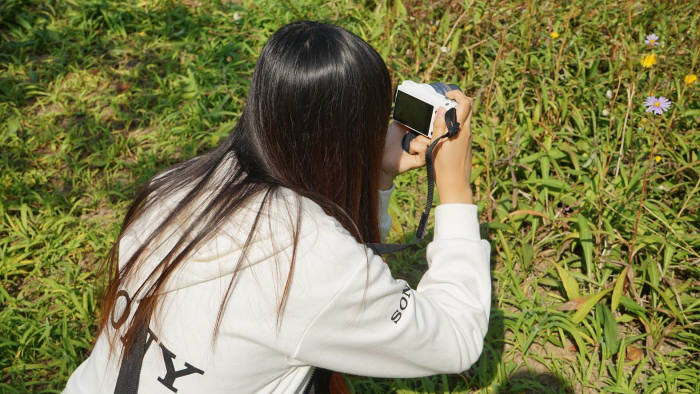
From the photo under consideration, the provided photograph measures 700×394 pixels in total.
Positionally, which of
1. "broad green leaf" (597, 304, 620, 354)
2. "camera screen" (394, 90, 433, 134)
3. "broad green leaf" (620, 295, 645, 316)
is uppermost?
"camera screen" (394, 90, 433, 134)

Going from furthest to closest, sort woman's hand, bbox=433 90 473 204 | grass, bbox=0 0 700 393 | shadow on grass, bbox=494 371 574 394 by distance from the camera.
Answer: grass, bbox=0 0 700 393, shadow on grass, bbox=494 371 574 394, woman's hand, bbox=433 90 473 204

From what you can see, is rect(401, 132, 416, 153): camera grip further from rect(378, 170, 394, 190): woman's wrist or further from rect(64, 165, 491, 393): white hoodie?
rect(64, 165, 491, 393): white hoodie

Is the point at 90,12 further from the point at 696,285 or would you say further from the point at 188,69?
the point at 696,285

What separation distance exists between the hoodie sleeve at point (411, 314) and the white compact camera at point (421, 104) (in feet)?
0.84

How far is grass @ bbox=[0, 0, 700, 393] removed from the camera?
6.59ft

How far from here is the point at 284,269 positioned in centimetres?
103

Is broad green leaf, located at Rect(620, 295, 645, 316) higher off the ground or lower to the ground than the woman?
lower

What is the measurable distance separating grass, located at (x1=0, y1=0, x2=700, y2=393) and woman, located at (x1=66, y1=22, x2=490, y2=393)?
0.85 meters

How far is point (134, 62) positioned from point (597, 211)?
2.69 metres

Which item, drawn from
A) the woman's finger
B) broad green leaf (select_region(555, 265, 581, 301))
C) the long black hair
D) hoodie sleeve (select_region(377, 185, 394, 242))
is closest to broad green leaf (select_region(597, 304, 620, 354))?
broad green leaf (select_region(555, 265, 581, 301))

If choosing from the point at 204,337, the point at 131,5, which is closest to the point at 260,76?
the point at 204,337

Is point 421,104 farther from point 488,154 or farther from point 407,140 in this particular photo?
point 488,154

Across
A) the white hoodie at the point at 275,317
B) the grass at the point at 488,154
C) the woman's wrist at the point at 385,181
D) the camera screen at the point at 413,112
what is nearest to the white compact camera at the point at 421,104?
the camera screen at the point at 413,112

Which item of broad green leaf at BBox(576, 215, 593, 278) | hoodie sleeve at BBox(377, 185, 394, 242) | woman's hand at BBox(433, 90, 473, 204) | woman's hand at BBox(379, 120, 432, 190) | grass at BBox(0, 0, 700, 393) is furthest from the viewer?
broad green leaf at BBox(576, 215, 593, 278)
